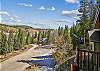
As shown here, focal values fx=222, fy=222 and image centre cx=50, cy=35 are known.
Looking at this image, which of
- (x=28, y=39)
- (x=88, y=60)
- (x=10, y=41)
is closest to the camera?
(x=88, y=60)

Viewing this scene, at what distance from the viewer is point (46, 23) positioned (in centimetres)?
1098

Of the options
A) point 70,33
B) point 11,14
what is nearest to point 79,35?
Result: point 70,33

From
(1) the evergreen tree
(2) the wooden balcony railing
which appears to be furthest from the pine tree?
(2) the wooden balcony railing

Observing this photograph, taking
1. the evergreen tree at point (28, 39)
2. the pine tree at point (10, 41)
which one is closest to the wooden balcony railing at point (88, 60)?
the pine tree at point (10, 41)

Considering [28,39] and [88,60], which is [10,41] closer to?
[28,39]

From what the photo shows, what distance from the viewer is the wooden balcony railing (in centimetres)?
265

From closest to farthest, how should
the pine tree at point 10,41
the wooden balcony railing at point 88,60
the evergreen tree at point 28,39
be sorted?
1. the wooden balcony railing at point 88,60
2. the pine tree at point 10,41
3. the evergreen tree at point 28,39

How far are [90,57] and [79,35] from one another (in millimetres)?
7648

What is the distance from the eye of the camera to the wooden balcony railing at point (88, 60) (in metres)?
2.65

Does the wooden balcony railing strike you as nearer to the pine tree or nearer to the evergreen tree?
the pine tree

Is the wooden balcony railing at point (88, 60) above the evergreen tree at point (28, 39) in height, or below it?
above

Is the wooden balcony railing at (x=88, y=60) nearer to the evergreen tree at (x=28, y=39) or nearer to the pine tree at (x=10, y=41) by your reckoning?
the pine tree at (x=10, y=41)

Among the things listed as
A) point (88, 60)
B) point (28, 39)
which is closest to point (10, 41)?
point (28, 39)

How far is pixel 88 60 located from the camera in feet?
9.11
